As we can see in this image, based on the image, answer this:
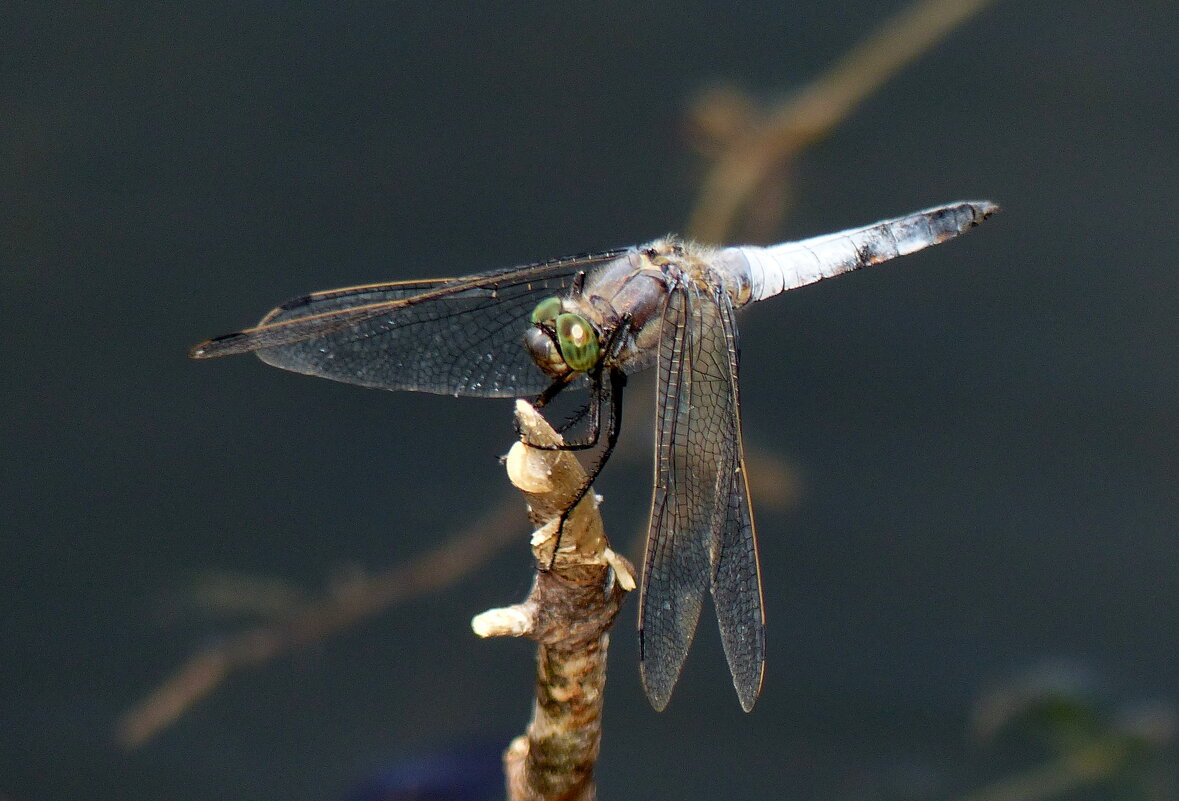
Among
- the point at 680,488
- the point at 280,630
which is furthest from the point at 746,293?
the point at 280,630

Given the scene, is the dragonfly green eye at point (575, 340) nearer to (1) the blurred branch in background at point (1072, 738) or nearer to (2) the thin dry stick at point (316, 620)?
(2) the thin dry stick at point (316, 620)

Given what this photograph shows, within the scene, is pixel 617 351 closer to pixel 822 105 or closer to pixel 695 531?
pixel 695 531

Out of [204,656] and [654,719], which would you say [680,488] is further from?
[204,656]

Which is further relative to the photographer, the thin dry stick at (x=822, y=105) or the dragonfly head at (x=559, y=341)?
the thin dry stick at (x=822, y=105)

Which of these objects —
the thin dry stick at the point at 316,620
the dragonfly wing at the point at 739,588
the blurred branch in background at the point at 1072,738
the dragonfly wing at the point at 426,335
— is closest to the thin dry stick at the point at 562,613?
the dragonfly wing at the point at 739,588

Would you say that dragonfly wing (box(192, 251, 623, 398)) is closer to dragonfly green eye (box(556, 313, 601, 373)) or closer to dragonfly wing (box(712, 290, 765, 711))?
dragonfly green eye (box(556, 313, 601, 373))

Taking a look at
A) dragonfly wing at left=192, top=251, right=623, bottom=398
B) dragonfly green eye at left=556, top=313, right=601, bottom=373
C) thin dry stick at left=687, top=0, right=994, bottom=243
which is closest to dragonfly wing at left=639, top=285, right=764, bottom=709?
dragonfly green eye at left=556, top=313, right=601, bottom=373

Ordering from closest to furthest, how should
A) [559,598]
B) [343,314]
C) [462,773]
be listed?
[559,598]
[343,314]
[462,773]
